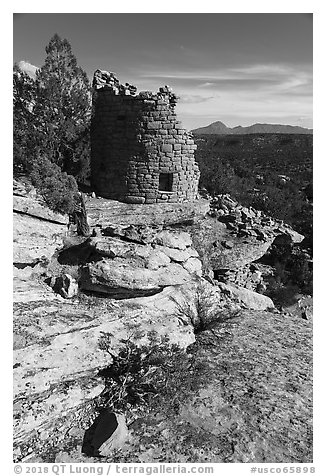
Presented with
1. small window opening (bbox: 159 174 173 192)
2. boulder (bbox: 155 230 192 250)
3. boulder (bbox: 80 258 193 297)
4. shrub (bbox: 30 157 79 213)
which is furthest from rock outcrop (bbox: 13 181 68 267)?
small window opening (bbox: 159 174 173 192)

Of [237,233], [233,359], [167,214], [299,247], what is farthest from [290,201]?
[233,359]

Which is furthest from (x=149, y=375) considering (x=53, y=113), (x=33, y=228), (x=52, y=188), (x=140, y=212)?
(x=53, y=113)

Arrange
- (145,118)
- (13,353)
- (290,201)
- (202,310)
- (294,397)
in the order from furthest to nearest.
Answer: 1. (290,201)
2. (145,118)
3. (202,310)
4. (294,397)
5. (13,353)

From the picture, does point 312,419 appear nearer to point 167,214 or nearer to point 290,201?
point 167,214

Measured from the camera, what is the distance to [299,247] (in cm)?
1722

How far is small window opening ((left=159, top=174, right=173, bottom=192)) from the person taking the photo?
11102 mm

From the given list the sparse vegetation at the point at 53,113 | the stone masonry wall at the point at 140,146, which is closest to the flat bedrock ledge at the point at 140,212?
the stone masonry wall at the point at 140,146

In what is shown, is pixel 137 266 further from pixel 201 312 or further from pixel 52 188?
pixel 52 188

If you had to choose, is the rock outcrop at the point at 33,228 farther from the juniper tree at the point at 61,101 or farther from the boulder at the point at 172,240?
the juniper tree at the point at 61,101

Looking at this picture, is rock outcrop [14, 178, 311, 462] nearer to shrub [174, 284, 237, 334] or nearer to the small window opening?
shrub [174, 284, 237, 334]

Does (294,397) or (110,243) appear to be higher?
(110,243)

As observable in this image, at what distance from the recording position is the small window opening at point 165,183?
36.4 feet

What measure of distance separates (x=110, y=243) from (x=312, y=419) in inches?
158

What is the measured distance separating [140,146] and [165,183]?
4.39 ft
